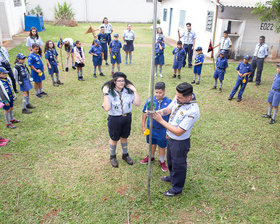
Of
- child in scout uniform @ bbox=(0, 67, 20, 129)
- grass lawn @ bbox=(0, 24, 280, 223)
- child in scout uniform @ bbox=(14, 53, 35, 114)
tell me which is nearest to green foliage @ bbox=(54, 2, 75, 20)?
grass lawn @ bbox=(0, 24, 280, 223)

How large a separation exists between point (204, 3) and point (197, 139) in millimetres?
11815

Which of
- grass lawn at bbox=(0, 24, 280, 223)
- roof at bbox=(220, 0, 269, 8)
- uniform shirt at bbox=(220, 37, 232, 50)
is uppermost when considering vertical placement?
roof at bbox=(220, 0, 269, 8)

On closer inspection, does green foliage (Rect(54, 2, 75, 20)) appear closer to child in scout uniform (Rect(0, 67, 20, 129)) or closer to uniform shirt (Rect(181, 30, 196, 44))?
uniform shirt (Rect(181, 30, 196, 44))

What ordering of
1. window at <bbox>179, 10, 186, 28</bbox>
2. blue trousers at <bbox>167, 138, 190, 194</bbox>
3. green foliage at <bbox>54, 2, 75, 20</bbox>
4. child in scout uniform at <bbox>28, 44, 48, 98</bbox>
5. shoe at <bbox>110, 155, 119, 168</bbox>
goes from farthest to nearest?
green foliage at <bbox>54, 2, 75, 20</bbox>
window at <bbox>179, 10, 186, 28</bbox>
child in scout uniform at <bbox>28, 44, 48, 98</bbox>
shoe at <bbox>110, 155, 119, 168</bbox>
blue trousers at <bbox>167, 138, 190, 194</bbox>

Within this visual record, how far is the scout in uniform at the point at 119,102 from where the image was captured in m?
4.33

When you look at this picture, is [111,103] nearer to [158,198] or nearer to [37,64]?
[158,198]

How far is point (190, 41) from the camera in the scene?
1237 cm

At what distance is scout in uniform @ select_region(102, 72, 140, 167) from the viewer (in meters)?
4.33

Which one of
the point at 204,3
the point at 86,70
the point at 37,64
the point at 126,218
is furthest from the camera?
the point at 204,3

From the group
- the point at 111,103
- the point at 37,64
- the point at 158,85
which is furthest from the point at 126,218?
the point at 37,64

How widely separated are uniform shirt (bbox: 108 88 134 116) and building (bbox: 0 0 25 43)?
14.8 metres

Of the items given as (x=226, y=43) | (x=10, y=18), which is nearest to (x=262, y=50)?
(x=226, y=43)

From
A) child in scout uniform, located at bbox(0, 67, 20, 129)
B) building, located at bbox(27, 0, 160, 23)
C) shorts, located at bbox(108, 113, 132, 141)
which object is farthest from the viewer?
building, located at bbox(27, 0, 160, 23)

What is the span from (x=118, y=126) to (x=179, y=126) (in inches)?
55.1
